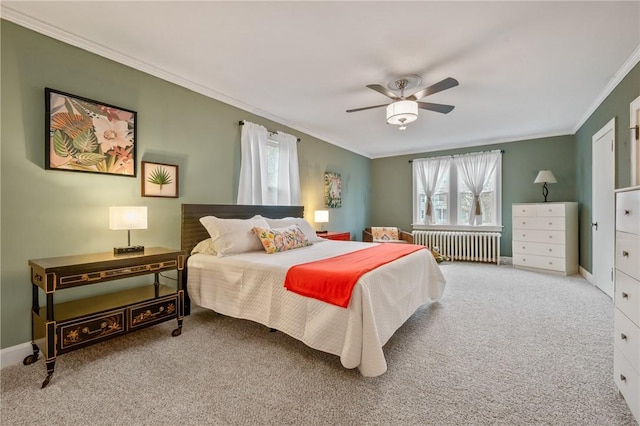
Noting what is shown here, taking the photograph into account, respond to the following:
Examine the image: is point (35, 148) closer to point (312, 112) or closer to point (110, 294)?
point (110, 294)

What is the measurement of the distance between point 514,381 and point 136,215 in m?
3.14

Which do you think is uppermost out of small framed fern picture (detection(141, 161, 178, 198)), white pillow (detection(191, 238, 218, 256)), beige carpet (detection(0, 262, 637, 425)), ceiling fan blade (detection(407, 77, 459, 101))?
ceiling fan blade (detection(407, 77, 459, 101))

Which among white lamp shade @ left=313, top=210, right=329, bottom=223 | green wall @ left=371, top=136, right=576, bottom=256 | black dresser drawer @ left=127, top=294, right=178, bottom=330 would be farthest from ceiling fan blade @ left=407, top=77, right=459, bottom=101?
green wall @ left=371, top=136, right=576, bottom=256

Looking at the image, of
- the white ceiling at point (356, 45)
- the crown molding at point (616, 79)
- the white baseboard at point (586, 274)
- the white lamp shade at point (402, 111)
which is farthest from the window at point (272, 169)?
the white baseboard at point (586, 274)

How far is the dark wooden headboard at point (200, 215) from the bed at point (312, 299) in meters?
0.01

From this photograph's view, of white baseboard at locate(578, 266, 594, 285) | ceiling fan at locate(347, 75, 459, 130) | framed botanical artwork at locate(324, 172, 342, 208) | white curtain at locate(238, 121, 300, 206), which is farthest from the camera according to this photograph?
framed botanical artwork at locate(324, 172, 342, 208)

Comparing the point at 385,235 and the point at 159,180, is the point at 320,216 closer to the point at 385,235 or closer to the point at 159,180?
the point at 385,235

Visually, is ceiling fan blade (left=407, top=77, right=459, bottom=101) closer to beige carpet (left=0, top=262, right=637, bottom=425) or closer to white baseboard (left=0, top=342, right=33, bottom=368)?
beige carpet (left=0, top=262, right=637, bottom=425)

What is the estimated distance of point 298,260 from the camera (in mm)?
2588

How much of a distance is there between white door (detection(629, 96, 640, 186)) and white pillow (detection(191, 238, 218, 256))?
426 cm

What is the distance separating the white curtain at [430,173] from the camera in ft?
21.3

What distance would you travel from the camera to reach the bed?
1.89 m

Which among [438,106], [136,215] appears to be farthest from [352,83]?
[136,215]

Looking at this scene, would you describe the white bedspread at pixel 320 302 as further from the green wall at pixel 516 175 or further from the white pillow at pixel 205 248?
the green wall at pixel 516 175
